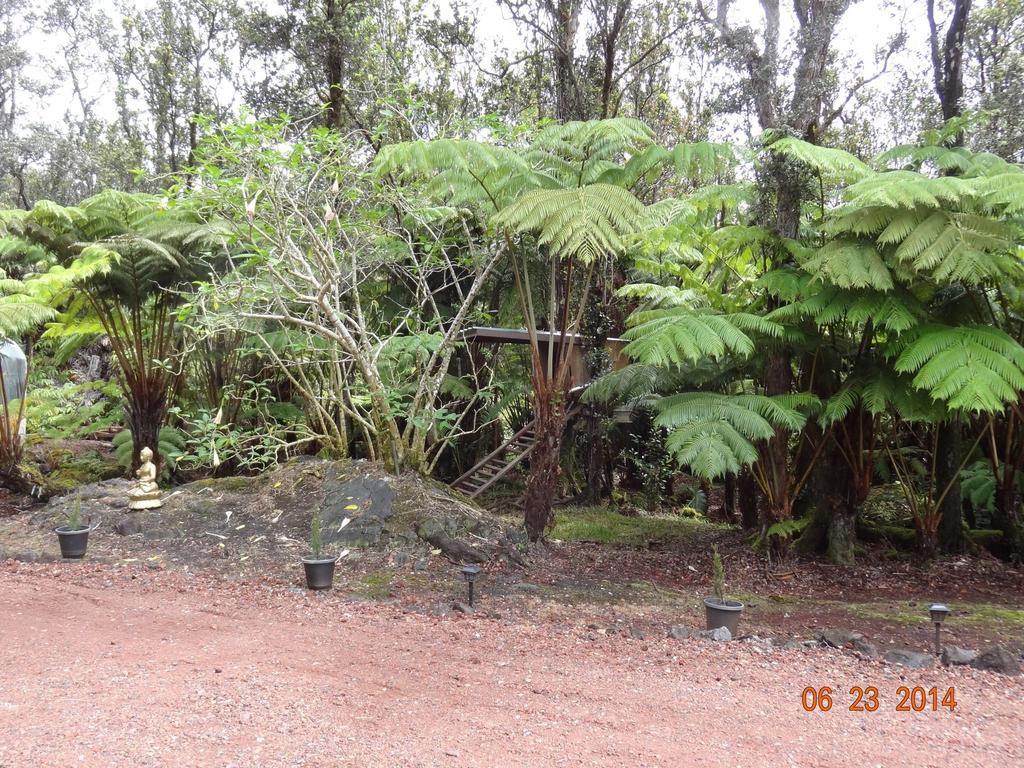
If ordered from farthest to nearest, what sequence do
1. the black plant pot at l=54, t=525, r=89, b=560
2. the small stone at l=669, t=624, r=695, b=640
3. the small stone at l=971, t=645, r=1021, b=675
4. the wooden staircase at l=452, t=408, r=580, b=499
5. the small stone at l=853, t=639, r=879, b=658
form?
the wooden staircase at l=452, t=408, r=580, b=499 → the black plant pot at l=54, t=525, r=89, b=560 → the small stone at l=669, t=624, r=695, b=640 → the small stone at l=853, t=639, r=879, b=658 → the small stone at l=971, t=645, r=1021, b=675

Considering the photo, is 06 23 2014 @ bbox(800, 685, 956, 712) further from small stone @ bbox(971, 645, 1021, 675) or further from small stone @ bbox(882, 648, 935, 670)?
small stone @ bbox(971, 645, 1021, 675)

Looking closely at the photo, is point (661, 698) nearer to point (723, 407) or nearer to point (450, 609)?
point (450, 609)

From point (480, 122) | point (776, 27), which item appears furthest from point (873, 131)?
point (480, 122)

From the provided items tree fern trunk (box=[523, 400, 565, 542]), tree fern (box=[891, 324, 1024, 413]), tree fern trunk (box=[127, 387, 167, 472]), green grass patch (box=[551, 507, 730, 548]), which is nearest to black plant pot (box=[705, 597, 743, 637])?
tree fern (box=[891, 324, 1024, 413])

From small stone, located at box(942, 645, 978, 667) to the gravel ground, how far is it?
16cm

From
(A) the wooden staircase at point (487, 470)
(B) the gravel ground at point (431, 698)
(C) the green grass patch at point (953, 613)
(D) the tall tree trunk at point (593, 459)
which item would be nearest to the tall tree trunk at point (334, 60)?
(A) the wooden staircase at point (487, 470)

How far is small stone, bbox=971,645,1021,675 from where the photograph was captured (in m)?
3.34

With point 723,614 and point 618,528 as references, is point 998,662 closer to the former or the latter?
point 723,614

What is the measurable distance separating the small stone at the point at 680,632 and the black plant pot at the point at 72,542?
4.38 metres

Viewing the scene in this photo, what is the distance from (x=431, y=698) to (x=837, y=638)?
2253 millimetres

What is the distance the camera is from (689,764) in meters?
2.34

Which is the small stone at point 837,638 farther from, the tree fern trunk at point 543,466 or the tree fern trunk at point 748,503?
the tree fern trunk at point 748,503

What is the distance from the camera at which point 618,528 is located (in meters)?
7.65

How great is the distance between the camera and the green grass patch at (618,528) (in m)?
7.12
